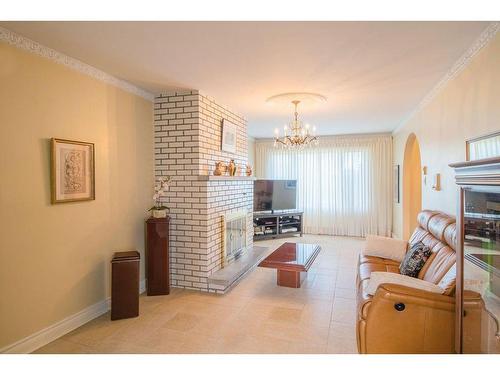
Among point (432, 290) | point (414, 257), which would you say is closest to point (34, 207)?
point (432, 290)

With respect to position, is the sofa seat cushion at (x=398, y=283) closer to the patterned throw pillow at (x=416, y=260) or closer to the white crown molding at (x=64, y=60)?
the patterned throw pillow at (x=416, y=260)

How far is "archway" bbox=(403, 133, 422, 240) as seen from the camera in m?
5.27

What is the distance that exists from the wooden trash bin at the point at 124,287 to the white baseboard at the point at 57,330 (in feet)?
0.76

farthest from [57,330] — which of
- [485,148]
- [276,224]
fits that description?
[276,224]

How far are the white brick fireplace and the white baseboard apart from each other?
3.14ft

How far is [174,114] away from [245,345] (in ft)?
8.87

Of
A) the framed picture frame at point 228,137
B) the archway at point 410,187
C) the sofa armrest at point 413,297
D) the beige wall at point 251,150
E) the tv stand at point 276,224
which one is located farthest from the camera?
the beige wall at point 251,150

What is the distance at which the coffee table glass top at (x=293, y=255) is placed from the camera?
3.50 m

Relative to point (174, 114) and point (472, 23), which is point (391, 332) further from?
point (174, 114)

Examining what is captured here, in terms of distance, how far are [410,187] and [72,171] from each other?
5.51 metres

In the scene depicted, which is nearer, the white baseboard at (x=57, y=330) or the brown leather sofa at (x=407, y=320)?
the brown leather sofa at (x=407, y=320)

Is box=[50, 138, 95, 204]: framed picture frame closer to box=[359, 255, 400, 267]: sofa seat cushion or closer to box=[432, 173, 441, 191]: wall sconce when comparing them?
box=[359, 255, 400, 267]: sofa seat cushion

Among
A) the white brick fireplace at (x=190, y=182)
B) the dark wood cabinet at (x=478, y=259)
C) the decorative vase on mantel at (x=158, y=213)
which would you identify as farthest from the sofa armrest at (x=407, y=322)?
the decorative vase on mantel at (x=158, y=213)

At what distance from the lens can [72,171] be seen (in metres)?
2.58
